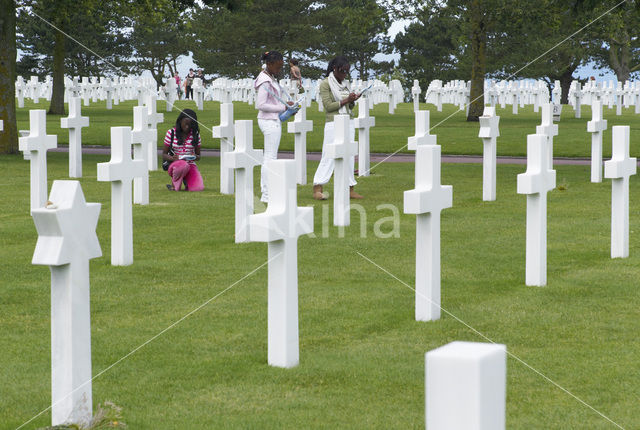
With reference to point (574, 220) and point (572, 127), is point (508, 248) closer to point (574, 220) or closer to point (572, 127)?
point (574, 220)

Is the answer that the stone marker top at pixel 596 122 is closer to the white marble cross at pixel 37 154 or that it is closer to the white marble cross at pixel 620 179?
the white marble cross at pixel 620 179

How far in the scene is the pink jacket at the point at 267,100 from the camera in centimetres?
1352

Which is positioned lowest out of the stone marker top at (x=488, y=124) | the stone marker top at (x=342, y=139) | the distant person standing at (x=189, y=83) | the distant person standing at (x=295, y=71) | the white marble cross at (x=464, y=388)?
the white marble cross at (x=464, y=388)

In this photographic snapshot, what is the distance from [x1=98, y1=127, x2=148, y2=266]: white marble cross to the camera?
9.40 m

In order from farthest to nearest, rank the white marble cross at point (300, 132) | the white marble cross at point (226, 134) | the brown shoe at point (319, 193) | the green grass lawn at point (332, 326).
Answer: the white marble cross at point (300, 132) < the white marble cross at point (226, 134) < the brown shoe at point (319, 193) < the green grass lawn at point (332, 326)

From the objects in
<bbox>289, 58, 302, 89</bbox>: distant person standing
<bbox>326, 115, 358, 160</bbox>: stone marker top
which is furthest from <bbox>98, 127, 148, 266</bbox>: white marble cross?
<bbox>289, 58, 302, 89</bbox>: distant person standing

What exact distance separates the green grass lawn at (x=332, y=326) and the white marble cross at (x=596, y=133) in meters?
3.81

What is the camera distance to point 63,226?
15.3ft

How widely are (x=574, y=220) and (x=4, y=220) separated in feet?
21.9

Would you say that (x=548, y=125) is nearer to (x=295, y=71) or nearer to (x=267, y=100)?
(x=267, y=100)

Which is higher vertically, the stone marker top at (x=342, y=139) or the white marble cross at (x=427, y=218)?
the stone marker top at (x=342, y=139)

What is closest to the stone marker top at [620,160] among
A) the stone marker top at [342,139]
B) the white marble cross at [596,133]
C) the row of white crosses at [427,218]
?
the row of white crosses at [427,218]


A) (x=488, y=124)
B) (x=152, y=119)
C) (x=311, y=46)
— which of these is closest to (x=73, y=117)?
(x=152, y=119)

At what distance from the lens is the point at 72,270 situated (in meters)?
4.72
